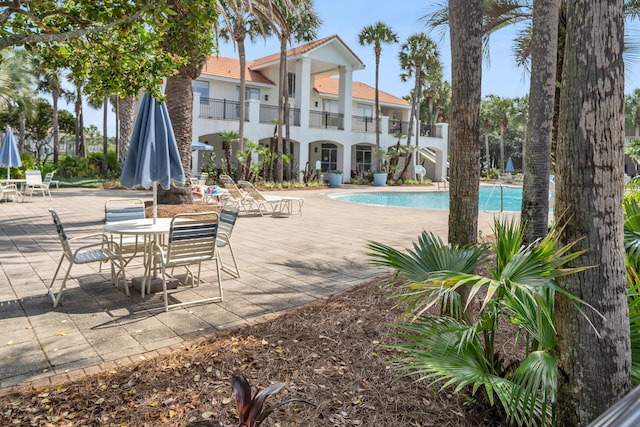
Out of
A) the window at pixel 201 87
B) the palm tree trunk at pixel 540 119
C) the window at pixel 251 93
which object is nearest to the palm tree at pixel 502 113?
the window at pixel 251 93

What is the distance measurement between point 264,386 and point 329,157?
29.8 meters

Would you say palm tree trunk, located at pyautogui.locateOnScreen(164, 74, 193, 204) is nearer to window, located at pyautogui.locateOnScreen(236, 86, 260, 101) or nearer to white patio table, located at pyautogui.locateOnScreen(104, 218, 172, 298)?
white patio table, located at pyautogui.locateOnScreen(104, 218, 172, 298)

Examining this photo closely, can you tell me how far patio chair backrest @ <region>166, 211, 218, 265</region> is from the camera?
461 cm

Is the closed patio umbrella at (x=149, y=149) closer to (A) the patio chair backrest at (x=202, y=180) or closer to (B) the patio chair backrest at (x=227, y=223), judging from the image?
(B) the patio chair backrest at (x=227, y=223)

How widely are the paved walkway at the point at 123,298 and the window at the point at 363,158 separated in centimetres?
2371

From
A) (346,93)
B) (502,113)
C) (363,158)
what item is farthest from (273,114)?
(502,113)

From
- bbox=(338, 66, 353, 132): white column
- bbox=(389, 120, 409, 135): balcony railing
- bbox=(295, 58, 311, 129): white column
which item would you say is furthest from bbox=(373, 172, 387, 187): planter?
bbox=(295, 58, 311, 129): white column

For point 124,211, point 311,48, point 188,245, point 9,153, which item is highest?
point 311,48

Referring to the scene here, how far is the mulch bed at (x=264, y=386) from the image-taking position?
2.77m

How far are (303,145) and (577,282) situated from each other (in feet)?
82.8

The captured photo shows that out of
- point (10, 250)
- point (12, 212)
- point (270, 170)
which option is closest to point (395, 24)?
point (270, 170)

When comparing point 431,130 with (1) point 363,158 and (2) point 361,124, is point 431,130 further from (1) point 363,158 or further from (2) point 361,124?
(2) point 361,124

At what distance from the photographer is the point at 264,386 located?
311 cm

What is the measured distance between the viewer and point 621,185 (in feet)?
6.80
